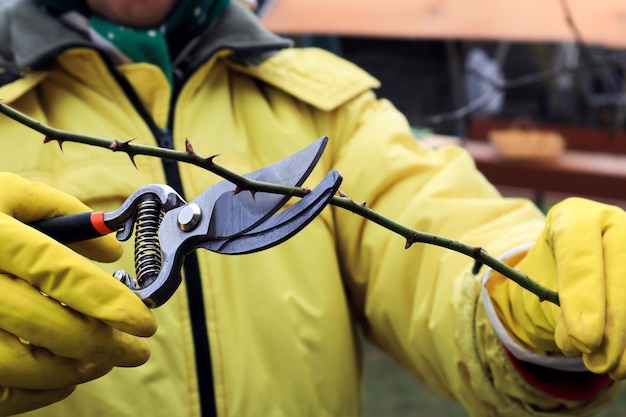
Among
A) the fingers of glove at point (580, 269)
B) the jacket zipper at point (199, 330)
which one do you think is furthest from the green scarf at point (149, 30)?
the fingers of glove at point (580, 269)

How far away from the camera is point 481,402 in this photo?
1.15 metres

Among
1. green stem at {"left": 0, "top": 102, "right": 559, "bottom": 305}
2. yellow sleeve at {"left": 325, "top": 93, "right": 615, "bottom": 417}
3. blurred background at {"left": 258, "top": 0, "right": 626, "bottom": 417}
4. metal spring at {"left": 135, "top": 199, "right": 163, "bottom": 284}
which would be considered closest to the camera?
green stem at {"left": 0, "top": 102, "right": 559, "bottom": 305}

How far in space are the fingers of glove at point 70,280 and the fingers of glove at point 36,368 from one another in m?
0.06

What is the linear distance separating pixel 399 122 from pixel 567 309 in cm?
58

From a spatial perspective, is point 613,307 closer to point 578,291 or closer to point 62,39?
point 578,291

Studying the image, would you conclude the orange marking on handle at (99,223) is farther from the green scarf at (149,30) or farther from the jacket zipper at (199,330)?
the green scarf at (149,30)

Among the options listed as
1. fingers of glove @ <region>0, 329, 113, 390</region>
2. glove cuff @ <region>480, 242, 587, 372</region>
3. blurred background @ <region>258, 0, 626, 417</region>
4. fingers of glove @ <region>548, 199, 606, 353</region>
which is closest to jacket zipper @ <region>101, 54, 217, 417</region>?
fingers of glove @ <region>0, 329, 113, 390</region>

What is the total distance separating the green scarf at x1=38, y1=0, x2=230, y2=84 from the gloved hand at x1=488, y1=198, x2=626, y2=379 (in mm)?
644

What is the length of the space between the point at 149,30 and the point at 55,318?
1.97ft

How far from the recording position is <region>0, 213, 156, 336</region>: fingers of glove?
0.77 m

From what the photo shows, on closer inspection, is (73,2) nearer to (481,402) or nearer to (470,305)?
(470,305)

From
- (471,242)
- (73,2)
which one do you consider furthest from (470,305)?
(73,2)

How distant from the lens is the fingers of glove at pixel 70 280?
0.77 meters

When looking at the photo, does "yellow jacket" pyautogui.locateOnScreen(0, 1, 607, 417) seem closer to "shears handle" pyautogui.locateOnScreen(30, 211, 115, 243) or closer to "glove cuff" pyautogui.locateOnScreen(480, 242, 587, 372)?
"glove cuff" pyautogui.locateOnScreen(480, 242, 587, 372)
